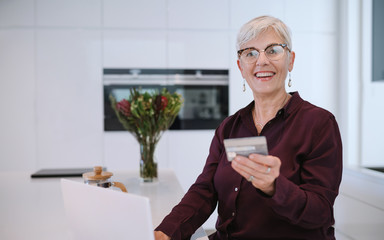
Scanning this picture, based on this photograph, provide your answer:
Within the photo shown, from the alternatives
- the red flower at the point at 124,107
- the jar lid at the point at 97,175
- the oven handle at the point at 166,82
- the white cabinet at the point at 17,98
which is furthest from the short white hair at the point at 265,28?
the white cabinet at the point at 17,98

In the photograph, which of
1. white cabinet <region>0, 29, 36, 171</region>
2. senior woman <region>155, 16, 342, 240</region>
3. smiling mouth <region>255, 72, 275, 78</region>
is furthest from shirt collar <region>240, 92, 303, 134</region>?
white cabinet <region>0, 29, 36, 171</region>

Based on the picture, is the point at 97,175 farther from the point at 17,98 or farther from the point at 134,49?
the point at 17,98

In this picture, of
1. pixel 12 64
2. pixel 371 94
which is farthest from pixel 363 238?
pixel 12 64

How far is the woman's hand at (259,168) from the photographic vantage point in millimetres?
823

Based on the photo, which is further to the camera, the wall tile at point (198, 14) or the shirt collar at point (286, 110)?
the wall tile at point (198, 14)

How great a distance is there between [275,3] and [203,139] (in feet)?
5.20

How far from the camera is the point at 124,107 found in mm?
1893

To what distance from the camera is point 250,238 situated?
1.17 m

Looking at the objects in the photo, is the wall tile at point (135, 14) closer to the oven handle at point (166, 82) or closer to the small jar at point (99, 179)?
the oven handle at point (166, 82)

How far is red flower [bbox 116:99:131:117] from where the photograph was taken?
1.89 meters

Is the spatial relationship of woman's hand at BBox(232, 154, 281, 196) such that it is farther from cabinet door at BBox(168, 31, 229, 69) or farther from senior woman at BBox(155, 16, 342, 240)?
cabinet door at BBox(168, 31, 229, 69)

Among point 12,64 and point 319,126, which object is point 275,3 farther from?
point 319,126

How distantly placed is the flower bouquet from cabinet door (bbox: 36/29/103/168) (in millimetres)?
1888

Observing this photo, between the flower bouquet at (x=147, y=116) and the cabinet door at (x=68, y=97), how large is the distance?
1888mm
